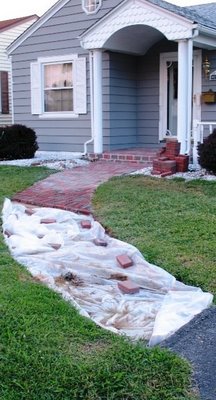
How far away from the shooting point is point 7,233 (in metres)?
5.60

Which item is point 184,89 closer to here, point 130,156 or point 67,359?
point 130,156

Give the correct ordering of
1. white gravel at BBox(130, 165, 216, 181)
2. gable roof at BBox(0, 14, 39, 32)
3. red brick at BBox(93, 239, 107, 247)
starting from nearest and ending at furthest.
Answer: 1. red brick at BBox(93, 239, 107, 247)
2. white gravel at BBox(130, 165, 216, 181)
3. gable roof at BBox(0, 14, 39, 32)

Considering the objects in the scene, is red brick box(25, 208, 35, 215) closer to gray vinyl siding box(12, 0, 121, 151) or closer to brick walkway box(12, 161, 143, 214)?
brick walkway box(12, 161, 143, 214)

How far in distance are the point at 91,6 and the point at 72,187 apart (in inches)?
221

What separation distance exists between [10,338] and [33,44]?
1080 centimetres

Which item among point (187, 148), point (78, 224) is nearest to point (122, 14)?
point (187, 148)

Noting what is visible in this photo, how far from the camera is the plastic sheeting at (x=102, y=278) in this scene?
140 inches

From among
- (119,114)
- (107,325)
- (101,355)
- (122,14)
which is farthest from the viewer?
(119,114)

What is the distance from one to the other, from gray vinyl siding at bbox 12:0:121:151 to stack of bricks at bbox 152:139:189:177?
2.60 metres

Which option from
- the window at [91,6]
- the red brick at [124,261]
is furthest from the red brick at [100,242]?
the window at [91,6]

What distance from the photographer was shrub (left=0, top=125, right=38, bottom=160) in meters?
11.2

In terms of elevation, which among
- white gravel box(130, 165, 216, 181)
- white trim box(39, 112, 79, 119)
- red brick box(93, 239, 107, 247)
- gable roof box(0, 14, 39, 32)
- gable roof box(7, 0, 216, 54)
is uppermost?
gable roof box(0, 14, 39, 32)

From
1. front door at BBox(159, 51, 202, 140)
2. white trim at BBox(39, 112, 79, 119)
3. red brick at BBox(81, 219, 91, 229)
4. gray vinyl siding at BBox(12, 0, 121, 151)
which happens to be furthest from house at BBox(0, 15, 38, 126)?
red brick at BBox(81, 219, 91, 229)

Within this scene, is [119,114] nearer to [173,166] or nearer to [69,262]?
[173,166]
